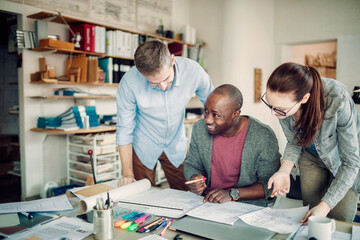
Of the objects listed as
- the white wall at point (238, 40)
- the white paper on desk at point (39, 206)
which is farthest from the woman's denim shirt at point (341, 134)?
the white wall at point (238, 40)

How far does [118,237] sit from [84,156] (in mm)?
2621

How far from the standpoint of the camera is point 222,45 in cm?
525

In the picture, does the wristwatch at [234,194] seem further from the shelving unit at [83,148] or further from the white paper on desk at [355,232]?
the shelving unit at [83,148]

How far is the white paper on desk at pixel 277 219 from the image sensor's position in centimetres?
109

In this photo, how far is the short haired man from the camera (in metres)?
1.54

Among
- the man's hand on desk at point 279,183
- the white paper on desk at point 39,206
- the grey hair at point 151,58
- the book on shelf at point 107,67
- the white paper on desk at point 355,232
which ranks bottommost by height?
the white paper on desk at point 39,206

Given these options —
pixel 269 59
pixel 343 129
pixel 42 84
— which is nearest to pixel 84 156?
pixel 42 84

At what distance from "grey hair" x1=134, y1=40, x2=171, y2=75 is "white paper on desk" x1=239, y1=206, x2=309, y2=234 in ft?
2.70

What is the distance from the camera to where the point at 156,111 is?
193cm

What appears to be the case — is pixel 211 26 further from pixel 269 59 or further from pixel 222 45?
pixel 269 59

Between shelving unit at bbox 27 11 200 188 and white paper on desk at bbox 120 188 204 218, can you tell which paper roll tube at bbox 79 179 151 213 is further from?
shelving unit at bbox 27 11 200 188

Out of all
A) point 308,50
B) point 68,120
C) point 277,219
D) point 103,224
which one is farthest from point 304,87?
point 308,50

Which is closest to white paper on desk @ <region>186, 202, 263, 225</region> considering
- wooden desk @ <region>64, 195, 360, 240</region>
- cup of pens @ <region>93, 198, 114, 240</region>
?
wooden desk @ <region>64, 195, 360, 240</region>

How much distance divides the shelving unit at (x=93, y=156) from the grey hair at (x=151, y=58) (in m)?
2.00
